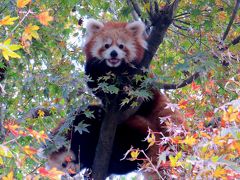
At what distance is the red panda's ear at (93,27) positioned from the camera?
661cm

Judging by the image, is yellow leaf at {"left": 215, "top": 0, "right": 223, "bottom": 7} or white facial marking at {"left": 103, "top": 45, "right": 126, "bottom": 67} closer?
yellow leaf at {"left": 215, "top": 0, "right": 223, "bottom": 7}

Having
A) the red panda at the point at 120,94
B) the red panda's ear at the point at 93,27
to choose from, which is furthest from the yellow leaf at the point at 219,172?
the red panda's ear at the point at 93,27

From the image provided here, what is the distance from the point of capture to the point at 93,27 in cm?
668

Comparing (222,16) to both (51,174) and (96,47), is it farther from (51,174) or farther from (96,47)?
(51,174)

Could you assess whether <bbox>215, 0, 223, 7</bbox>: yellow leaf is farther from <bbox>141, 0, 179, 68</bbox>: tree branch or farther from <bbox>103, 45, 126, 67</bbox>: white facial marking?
<bbox>103, 45, 126, 67</bbox>: white facial marking

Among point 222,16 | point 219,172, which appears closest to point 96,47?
point 222,16

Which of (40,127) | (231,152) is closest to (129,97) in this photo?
(40,127)

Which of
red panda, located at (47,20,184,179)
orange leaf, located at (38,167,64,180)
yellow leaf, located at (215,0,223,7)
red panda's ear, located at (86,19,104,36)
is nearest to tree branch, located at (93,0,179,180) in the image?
red panda, located at (47,20,184,179)

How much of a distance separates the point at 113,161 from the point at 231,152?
280 centimetres

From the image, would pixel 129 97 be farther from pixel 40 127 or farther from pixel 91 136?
pixel 40 127

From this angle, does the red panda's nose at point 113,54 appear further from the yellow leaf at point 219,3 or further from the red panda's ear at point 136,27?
the yellow leaf at point 219,3

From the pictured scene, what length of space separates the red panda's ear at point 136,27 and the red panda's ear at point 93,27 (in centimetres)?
41

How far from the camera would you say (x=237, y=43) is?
570cm

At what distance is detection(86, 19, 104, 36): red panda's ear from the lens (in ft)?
21.7
